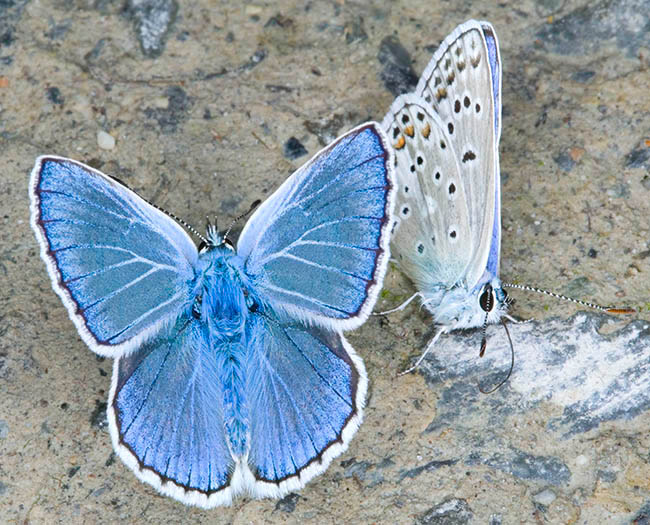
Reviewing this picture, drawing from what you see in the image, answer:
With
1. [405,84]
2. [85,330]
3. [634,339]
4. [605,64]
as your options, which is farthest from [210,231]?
[605,64]

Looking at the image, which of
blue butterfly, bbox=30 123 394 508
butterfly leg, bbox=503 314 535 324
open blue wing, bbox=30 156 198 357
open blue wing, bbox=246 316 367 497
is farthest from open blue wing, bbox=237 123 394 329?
butterfly leg, bbox=503 314 535 324

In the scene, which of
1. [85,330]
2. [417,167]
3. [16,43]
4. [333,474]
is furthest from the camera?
[16,43]

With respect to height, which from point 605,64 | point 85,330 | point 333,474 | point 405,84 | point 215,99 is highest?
point 605,64

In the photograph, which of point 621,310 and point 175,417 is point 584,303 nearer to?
point 621,310

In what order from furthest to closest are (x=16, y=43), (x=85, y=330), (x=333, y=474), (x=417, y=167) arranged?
(x=16, y=43) → (x=417, y=167) → (x=333, y=474) → (x=85, y=330)

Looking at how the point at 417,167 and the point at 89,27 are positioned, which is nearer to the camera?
the point at 417,167

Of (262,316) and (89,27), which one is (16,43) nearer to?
(89,27)

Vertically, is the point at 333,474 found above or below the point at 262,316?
below
